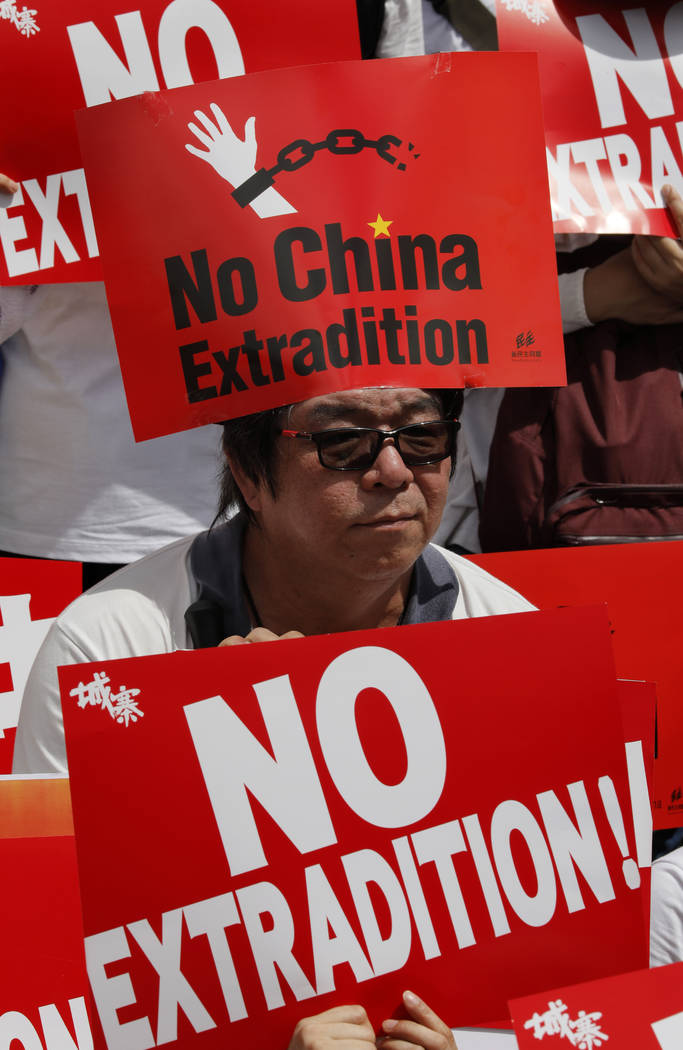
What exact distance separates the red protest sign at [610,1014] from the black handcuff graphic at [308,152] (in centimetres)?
113

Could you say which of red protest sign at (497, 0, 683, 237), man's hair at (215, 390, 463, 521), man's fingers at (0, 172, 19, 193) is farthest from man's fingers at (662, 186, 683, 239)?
man's fingers at (0, 172, 19, 193)

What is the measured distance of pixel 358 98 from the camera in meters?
1.49

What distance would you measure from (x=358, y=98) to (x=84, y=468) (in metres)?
0.97

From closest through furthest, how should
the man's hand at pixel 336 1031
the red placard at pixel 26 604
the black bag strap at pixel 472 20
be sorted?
the man's hand at pixel 336 1031, the black bag strap at pixel 472 20, the red placard at pixel 26 604

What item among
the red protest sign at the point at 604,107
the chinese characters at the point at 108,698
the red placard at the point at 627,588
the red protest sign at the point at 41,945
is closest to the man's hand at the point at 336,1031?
the red protest sign at the point at 41,945

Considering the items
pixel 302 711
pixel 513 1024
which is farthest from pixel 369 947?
pixel 302 711

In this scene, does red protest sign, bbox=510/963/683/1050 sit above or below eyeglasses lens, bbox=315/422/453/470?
below

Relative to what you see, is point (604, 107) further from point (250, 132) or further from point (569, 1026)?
point (569, 1026)

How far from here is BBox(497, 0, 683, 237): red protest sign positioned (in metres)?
1.84

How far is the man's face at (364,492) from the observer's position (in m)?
1.55

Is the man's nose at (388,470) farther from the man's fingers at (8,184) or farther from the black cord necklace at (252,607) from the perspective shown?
the man's fingers at (8,184)

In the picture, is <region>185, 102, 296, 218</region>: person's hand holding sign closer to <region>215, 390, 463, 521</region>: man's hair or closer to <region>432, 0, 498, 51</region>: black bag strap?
<region>215, 390, 463, 521</region>: man's hair

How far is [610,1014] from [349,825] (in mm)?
391

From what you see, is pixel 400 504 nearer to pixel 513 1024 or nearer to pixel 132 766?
pixel 132 766
